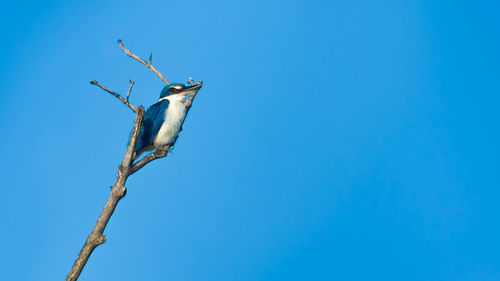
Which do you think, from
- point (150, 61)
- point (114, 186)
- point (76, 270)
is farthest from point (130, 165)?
point (150, 61)

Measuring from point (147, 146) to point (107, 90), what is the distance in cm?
206


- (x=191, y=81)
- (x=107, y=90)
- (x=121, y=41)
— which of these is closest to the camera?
(x=107, y=90)

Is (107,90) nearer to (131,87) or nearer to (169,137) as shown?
(131,87)

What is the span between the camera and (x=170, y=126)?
8.16m

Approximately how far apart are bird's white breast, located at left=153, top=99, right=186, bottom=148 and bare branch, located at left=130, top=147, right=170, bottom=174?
17cm

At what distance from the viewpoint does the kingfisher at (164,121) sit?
318 inches

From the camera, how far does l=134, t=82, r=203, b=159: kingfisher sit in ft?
26.5

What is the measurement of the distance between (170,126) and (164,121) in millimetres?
110

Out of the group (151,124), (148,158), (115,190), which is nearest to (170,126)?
(151,124)

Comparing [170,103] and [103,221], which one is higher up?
[170,103]

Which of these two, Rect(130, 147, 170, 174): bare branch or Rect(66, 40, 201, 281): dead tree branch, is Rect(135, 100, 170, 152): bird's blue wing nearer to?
Rect(130, 147, 170, 174): bare branch

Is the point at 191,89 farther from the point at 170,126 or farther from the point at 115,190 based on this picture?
the point at 115,190

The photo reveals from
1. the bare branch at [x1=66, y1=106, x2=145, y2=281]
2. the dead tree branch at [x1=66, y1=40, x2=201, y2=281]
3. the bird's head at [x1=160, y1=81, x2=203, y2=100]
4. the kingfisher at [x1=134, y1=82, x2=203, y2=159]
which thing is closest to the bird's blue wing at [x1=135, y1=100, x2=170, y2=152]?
the kingfisher at [x1=134, y1=82, x2=203, y2=159]

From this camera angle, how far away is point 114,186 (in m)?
5.80
